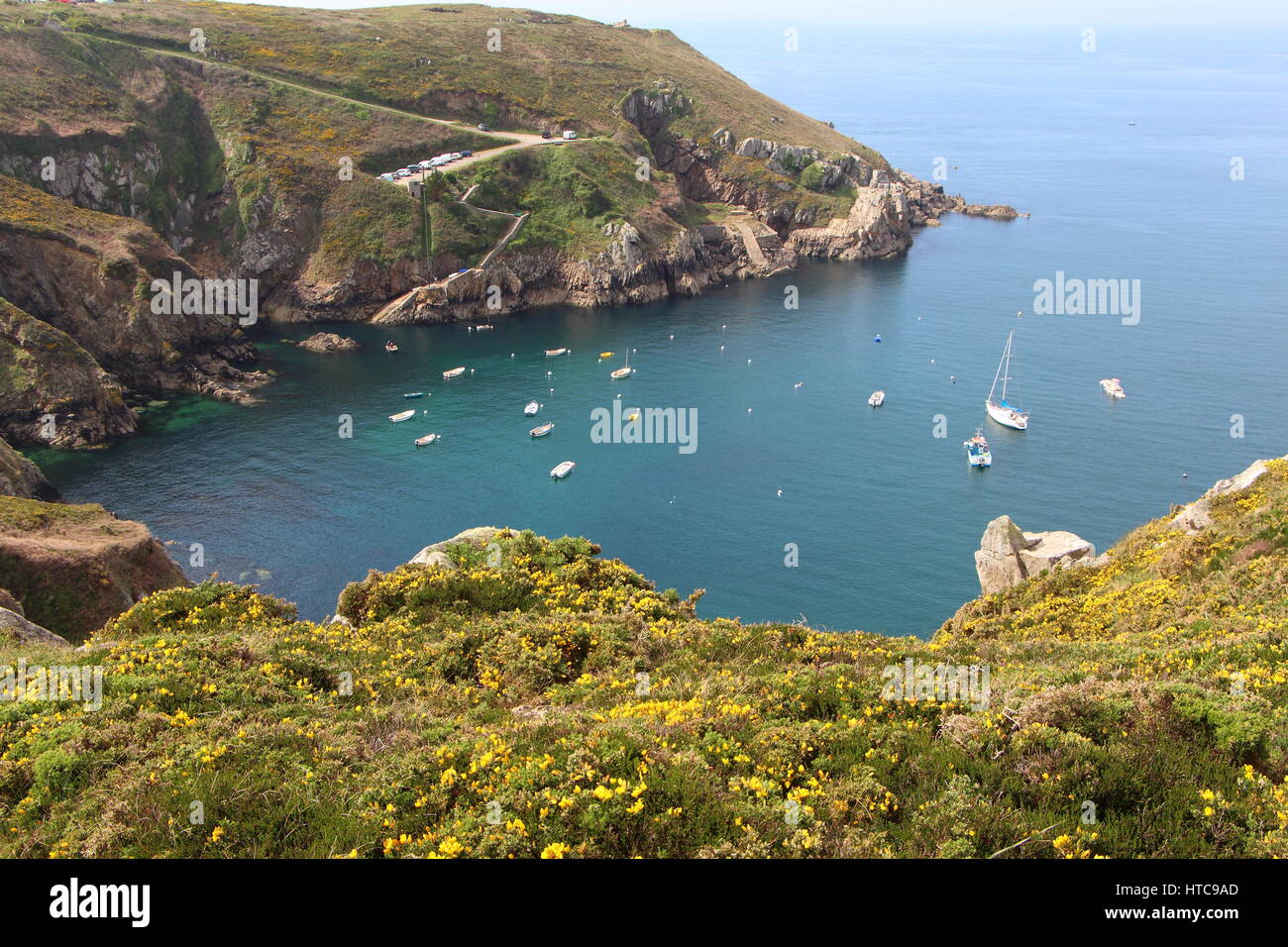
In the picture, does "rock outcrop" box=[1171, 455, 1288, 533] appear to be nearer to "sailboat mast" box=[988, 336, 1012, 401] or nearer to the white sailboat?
the white sailboat

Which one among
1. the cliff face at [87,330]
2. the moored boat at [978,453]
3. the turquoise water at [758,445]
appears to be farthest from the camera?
the cliff face at [87,330]

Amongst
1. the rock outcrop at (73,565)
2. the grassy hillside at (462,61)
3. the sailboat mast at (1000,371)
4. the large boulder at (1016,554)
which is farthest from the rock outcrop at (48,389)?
the sailboat mast at (1000,371)

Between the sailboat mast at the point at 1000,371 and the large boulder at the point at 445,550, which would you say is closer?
the large boulder at the point at 445,550

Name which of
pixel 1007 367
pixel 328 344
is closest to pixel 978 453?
pixel 1007 367

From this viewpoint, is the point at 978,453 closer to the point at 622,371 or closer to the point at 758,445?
the point at 758,445

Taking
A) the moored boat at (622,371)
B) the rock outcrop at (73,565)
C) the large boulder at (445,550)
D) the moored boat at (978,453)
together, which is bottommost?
the rock outcrop at (73,565)

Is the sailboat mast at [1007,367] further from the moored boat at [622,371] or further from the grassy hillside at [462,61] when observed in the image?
the grassy hillside at [462,61]

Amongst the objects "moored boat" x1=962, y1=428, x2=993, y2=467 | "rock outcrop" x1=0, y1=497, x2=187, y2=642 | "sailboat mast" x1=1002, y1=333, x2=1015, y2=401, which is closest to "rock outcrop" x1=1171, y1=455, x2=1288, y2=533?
"moored boat" x1=962, y1=428, x2=993, y2=467
